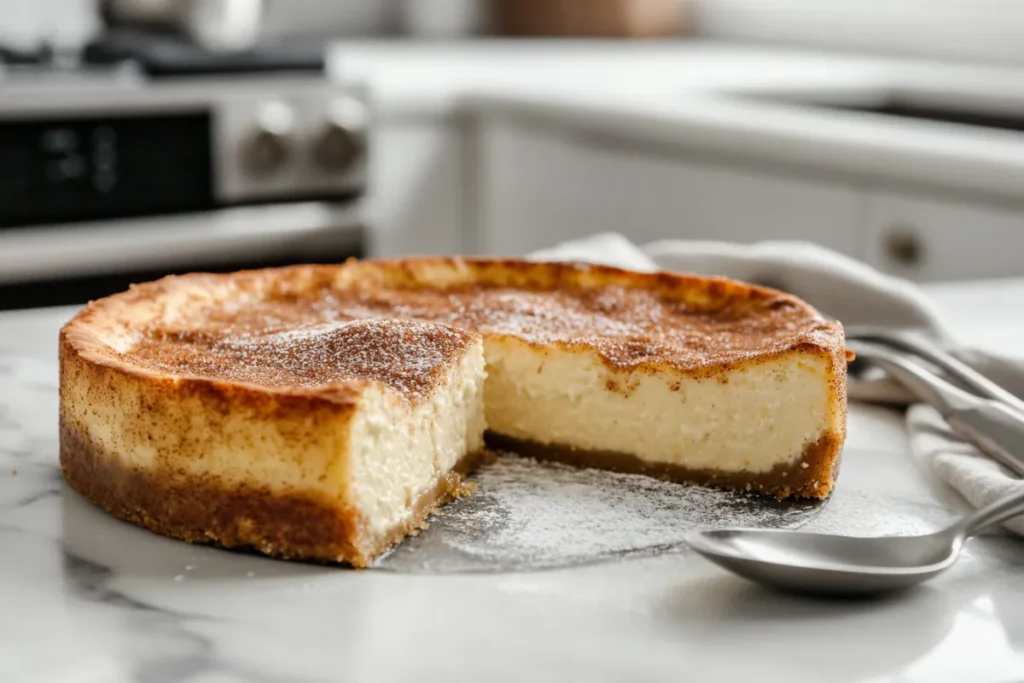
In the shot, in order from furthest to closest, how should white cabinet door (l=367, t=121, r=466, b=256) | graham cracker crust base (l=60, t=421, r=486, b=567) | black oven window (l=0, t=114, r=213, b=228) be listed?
white cabinet door (l=367, t=121, r=466, b=256)
black oven window (l=0, t=114, r=213, b=228)
graham cracker crust base (l=60, t=421, r=486, b=567)

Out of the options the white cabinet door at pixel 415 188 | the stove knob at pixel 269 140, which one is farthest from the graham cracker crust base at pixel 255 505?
the white cabinet door at pixel 415 188

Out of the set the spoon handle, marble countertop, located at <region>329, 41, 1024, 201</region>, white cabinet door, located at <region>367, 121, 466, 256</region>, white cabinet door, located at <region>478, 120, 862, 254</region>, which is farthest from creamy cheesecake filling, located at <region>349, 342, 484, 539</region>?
white cabinet door, located at <region>367, 121, 466, 256</region>

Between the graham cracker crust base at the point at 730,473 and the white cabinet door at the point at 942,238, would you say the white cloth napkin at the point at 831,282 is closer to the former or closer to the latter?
the graham cracker crust base at the point at 730,473

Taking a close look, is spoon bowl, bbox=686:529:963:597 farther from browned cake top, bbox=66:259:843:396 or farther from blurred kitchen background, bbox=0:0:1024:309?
blurred kitchen background, bbox=0:0:1024:309

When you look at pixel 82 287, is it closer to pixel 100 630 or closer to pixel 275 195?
pixel 275 195

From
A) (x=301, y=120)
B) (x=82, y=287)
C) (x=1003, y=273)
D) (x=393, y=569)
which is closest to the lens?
(x=393, y=569)

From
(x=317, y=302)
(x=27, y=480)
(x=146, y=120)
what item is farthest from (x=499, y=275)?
(x=146, y=120)

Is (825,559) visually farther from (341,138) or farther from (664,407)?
(341,138)
